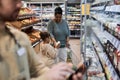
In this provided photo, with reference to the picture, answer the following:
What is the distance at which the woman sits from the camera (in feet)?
18.9

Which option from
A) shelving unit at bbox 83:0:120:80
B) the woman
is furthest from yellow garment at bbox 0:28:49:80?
the woman

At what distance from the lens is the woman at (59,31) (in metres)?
5.77

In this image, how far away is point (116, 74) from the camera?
307 cm

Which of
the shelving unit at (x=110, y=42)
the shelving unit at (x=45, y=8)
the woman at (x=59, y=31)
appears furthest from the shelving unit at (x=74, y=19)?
the shelving unit at (x=110, y=42)

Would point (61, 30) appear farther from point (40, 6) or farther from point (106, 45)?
point (40, 6)

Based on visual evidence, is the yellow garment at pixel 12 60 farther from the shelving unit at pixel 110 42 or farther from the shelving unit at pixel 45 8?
→ the shelving unit at pixel 45 8

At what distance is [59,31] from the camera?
5812 mm

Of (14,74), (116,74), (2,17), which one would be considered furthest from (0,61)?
(116,74)

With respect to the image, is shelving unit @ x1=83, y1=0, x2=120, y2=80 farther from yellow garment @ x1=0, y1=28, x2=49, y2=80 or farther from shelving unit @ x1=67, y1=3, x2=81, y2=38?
shelving unit @ x1=67, y1=3, x2=81, y2=38

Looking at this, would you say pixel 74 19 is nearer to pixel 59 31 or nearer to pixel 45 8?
pixel 45 8

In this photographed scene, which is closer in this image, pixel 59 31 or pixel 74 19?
pixel 59 31

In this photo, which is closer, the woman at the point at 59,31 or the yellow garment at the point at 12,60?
the yellow garment at the point at 12,60

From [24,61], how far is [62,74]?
0.21 meters

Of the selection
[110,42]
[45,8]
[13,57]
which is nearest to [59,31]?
[110,42]
